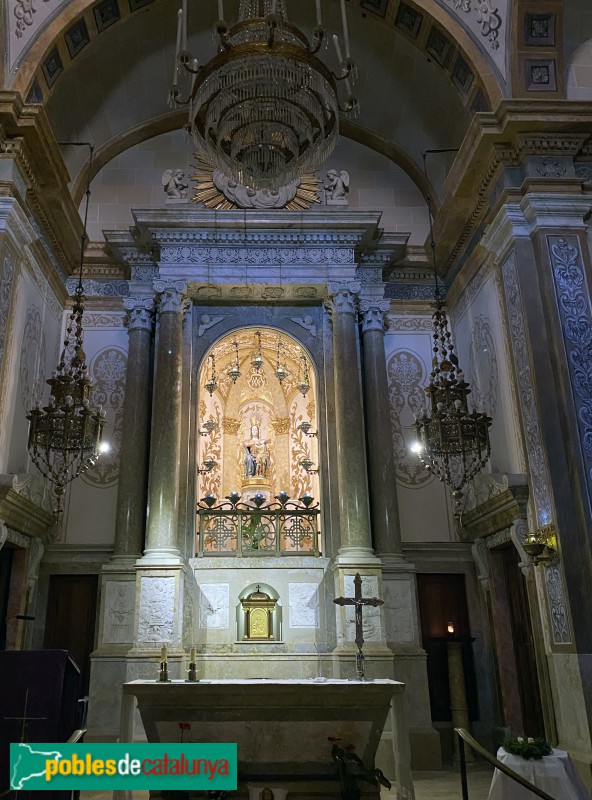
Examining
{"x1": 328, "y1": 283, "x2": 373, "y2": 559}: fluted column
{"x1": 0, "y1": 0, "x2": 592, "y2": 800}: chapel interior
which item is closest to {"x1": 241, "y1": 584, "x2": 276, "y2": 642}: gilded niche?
{"x1": 0, "y1": 0, "x2": 592, "y2": 800}: chapel interior

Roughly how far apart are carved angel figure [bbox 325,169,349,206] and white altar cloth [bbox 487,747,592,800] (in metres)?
8.70

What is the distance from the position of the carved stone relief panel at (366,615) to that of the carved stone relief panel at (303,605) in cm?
75

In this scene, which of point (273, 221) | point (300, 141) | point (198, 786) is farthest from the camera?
point (273, 221)

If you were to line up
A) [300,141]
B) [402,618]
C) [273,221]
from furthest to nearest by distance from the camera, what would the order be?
1. [273,221]
2. [402,618]
3. [300,141]

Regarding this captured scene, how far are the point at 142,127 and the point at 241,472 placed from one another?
651cm

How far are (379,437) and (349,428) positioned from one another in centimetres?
60

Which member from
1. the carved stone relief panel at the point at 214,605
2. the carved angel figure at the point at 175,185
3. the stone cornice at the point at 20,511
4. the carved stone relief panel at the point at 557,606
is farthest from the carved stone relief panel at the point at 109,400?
the carved stone relief panel at the point at 557,606

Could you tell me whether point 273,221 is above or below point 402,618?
above

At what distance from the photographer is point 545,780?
524cm

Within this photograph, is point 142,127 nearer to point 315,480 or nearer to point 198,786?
point 315,480

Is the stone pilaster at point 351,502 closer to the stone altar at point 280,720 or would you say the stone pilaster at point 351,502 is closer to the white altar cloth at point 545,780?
the stone altar at point 280,720

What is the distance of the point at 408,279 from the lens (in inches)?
482

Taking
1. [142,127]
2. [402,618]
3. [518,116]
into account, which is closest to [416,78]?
[518,116]

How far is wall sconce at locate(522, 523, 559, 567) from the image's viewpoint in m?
7.71
